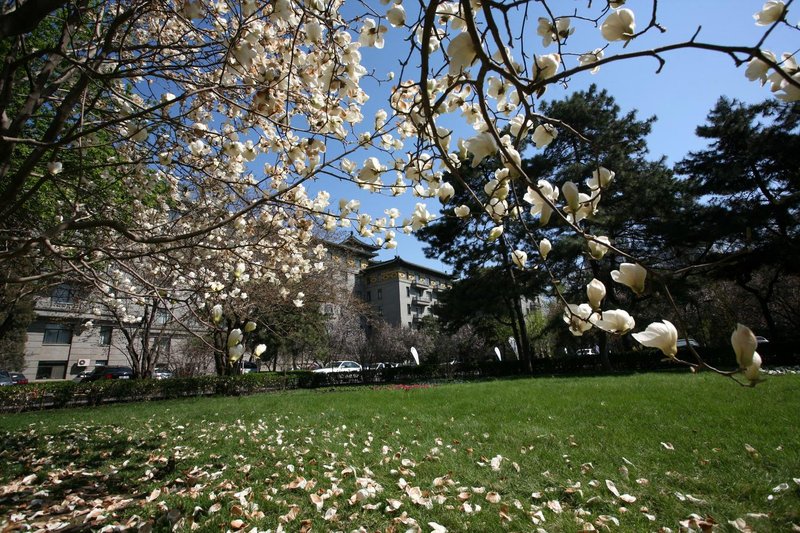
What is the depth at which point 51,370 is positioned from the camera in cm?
2250

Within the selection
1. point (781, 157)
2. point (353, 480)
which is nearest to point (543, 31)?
point (353, 480)

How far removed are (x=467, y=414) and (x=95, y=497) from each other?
411 cm

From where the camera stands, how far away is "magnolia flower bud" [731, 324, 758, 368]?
0.77 m

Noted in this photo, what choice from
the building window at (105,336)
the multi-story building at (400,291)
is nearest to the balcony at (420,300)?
the multi-story building at (400,291)

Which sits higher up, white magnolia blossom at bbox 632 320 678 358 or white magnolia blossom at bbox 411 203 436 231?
white magnolia blossom at bbox 411 203 436 231

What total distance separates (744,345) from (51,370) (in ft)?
101

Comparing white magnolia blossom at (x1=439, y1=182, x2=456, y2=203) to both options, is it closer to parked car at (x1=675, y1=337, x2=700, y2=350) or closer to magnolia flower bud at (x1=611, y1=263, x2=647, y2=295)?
magnolia flower bud at (x1=611, y1=263, x2=647, y2=295)

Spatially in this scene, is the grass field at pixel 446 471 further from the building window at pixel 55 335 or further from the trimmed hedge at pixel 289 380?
the building window at pixel 55 335

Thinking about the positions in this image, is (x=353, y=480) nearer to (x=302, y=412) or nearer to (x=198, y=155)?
(x=198, y=155)

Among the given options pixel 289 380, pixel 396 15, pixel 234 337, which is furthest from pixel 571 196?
pixel 289 380

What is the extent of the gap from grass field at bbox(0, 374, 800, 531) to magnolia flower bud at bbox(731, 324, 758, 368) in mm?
1743

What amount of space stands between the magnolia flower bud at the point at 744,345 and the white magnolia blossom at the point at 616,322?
0.80 ft

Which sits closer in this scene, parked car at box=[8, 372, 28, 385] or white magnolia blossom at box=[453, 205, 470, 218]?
white magnolia blossom at box=[453, 205, 470, 218]

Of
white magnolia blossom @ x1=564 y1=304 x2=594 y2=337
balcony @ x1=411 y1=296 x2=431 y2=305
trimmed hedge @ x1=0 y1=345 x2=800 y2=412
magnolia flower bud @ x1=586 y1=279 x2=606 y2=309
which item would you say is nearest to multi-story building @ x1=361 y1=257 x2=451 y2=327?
balcony @ x1=411 y1=296 x2=431 y2=305
